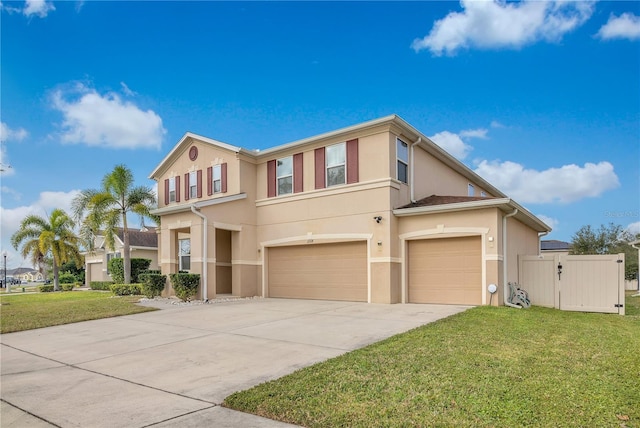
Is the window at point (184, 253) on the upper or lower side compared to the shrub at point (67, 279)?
upper

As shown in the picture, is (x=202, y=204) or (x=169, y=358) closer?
(x=169, y=358)

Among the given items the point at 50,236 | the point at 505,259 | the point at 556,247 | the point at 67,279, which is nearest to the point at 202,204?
the point at 505,259

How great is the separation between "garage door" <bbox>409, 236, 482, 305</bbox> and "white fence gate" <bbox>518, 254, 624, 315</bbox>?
225 cm

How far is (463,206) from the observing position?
13.2m

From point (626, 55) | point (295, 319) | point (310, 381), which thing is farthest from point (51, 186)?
point (626, 55)

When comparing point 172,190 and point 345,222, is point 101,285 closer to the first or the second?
point 172,190

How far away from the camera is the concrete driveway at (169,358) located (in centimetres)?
470

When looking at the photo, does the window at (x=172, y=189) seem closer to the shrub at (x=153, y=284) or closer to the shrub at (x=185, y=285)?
the shrub at (x=153, y=284)

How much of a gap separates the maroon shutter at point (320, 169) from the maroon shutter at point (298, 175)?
811 millimetres

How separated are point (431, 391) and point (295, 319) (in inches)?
255

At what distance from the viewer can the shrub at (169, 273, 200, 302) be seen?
15.5 metres

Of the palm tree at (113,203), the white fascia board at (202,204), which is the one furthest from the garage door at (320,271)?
the palm tree at (113,203)

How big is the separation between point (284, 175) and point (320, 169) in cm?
197

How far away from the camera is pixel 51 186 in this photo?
60.1ft
